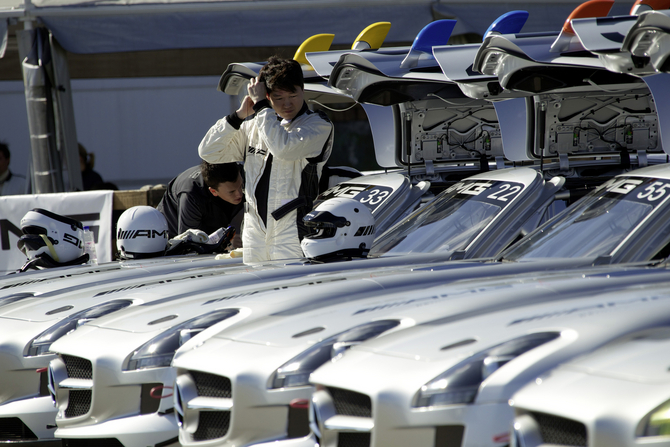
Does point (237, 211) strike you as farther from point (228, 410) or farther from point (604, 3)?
point (228, 410)

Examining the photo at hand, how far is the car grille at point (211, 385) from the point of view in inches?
107

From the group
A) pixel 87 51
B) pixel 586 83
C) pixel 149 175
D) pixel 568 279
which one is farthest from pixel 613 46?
pixel 149 175

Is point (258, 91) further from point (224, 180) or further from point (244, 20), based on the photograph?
point (244, 20)

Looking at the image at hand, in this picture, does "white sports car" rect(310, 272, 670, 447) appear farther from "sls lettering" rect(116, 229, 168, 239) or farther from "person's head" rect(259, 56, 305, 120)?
"sls lettering" rect(116, 229, 168, 239)

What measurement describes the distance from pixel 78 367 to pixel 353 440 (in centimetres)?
149

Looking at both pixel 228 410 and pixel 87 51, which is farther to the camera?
pixel 87 51

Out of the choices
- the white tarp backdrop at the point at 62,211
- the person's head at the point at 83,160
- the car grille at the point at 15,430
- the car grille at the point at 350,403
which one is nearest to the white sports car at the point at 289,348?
the car grille at the point at 350,403

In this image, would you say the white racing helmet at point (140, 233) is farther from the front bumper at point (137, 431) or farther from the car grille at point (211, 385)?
the car grille at point (211, 385)

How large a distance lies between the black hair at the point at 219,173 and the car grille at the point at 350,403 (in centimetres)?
373

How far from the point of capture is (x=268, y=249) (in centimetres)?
464

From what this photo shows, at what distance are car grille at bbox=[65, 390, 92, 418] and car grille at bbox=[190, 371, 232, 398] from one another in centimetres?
73

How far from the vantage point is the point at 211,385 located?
2746 mm

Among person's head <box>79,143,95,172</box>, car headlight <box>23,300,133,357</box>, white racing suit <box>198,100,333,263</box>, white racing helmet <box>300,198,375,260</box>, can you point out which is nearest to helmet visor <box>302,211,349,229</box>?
white racing helmet <box>300,198,375,260</box>

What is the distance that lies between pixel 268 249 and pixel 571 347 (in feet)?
8.86
